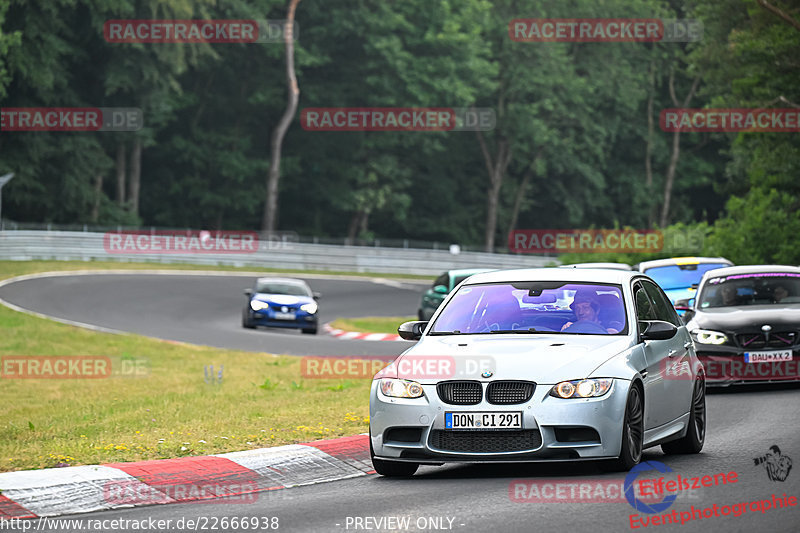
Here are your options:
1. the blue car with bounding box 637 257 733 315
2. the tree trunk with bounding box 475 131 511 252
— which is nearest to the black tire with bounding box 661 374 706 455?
the blue car with bounding box 637 257 733 315

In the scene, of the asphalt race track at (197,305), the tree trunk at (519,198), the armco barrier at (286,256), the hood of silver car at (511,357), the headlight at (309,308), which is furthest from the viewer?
the tree trunk at (519,198)

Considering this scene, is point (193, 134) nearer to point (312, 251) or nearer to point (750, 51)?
point (312, 251)

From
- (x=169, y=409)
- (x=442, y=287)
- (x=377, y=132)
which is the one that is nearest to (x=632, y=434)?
(x=169, y=409)

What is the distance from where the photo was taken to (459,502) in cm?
872

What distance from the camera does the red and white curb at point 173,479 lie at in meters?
8.73

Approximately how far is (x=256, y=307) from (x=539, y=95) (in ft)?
164

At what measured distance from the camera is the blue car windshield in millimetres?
24009

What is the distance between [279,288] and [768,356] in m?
19.9

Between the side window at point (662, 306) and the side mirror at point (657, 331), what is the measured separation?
3.39ft

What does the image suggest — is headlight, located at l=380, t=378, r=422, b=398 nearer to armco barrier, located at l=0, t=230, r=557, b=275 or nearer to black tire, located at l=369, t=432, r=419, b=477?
black tire, located at l=369, t=432, r=419, b=477

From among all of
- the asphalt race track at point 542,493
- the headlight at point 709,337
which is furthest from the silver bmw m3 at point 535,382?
the headlight at point 709,337

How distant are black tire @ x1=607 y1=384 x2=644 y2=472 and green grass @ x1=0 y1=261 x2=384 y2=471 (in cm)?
306

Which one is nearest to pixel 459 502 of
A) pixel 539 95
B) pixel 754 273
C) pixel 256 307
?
pixel 754 273

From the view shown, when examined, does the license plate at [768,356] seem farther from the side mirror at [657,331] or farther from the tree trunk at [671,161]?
the tree trunk at [671,161]
